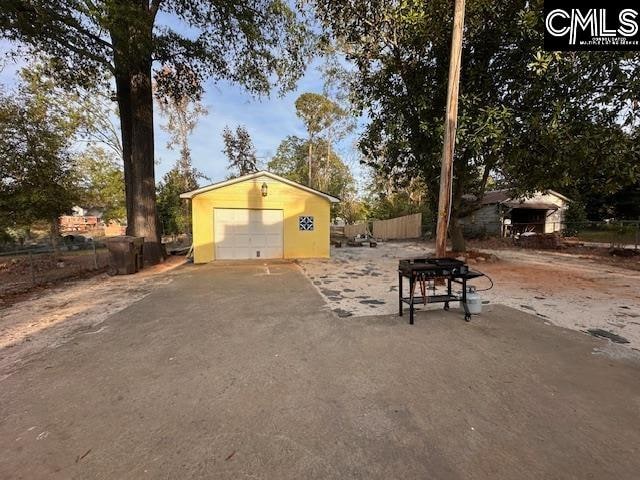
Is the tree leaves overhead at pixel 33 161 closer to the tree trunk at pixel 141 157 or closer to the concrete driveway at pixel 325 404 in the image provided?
the tree trunk at pixel 141 157

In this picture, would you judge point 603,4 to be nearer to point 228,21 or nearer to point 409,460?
point 409,460

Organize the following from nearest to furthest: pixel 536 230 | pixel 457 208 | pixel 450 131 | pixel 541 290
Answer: pixel 541 290
pixel 450 131
pixel 457 208
pixel 536 230

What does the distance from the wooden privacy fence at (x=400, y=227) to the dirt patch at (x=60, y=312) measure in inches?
833

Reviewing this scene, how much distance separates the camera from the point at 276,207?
12.3 metres

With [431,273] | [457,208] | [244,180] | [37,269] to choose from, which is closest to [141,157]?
[244,180]

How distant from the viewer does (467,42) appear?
9469mm

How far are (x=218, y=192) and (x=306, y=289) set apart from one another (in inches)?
259

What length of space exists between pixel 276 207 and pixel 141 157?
210 inches

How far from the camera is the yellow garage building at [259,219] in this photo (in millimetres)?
11578

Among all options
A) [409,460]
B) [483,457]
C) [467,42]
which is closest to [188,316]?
[409,460]

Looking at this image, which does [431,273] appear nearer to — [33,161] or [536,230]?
[33,161]

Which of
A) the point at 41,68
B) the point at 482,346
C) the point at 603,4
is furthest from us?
the point at 41,68

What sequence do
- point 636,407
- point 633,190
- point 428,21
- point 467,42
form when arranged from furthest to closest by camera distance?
point 633,190
point 467,42
point 428,21
point 636,407

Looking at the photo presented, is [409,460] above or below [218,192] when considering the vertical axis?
below
